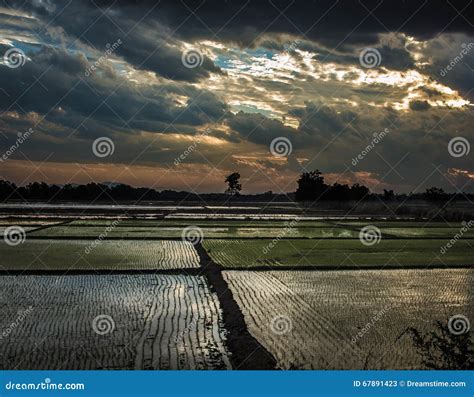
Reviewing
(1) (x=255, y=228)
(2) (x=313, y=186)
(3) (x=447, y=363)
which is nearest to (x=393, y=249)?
(1) (x=255, y=228)

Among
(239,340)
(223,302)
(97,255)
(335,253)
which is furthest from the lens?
(335,253)

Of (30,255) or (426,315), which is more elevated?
(426,315)

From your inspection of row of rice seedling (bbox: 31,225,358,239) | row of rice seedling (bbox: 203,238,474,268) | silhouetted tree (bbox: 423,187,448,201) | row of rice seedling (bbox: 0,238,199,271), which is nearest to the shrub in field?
row of rice seedling (bbox: 203,238,474,268)

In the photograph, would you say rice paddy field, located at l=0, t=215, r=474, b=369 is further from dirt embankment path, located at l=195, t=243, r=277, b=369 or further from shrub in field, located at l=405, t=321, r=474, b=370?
shrub in field, located at l=405, t=321, r=474, b=370

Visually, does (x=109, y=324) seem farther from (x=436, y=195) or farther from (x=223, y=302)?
(x=436, y=195)

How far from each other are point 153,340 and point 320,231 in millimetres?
19845

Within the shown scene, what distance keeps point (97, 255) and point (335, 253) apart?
288 inches

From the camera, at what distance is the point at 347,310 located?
9.68 meters

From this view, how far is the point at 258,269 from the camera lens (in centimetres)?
1466

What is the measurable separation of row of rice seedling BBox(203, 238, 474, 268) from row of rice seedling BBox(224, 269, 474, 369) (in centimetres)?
152

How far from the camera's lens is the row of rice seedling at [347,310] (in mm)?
7047

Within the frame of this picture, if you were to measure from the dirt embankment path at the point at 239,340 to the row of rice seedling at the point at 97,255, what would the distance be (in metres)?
3.99

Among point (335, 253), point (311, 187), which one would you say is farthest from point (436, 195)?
point (335, 253)

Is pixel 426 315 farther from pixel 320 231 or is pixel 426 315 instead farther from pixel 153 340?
pixel 320 231
